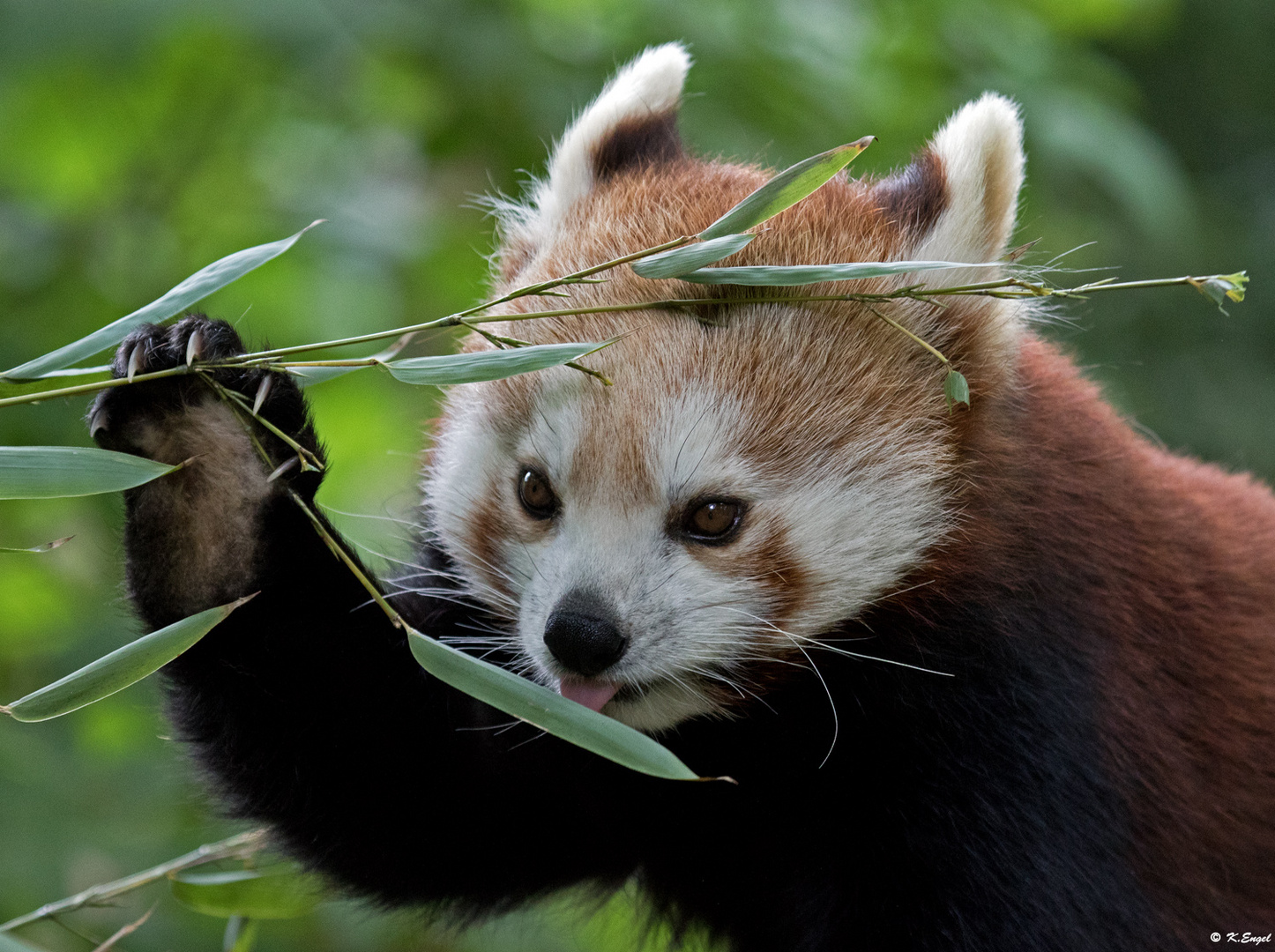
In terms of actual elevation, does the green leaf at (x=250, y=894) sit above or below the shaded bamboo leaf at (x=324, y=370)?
below

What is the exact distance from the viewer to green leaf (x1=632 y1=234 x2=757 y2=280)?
170 centimetres

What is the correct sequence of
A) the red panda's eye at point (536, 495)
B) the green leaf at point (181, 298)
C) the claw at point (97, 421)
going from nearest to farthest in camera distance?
the green leaf at point (181, 298)
the claw at point (97, 421)
the red panda's eye at point (536, 495)

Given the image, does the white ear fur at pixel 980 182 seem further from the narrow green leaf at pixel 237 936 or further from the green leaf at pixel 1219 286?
the narrow green leaf at pixel 237 936

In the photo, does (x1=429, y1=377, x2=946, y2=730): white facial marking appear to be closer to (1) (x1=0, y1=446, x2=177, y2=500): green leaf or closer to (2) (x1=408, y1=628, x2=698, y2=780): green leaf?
(2) (x1=408, y1=628, x2=698, y2=780): green leaf

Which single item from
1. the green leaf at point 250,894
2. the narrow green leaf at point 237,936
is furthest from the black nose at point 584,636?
the narrow green leaf at point 237,936

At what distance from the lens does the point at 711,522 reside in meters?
2.01

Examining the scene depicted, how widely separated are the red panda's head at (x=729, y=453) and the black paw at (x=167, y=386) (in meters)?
0.42

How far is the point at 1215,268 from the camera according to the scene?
6.05 meters

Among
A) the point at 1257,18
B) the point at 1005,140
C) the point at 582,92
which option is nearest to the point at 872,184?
the point at 1005,140

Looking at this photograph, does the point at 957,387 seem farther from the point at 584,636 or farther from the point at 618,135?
the point at 618,135

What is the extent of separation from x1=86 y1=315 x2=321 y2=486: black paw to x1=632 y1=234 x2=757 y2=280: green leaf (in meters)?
0.58

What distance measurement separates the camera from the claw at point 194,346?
1764mm

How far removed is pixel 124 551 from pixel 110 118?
182 cm

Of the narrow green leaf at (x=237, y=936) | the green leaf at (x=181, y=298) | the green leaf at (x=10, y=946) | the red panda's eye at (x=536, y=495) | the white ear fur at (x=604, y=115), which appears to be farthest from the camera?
the narrow green leaf at (x=237, y=936)
